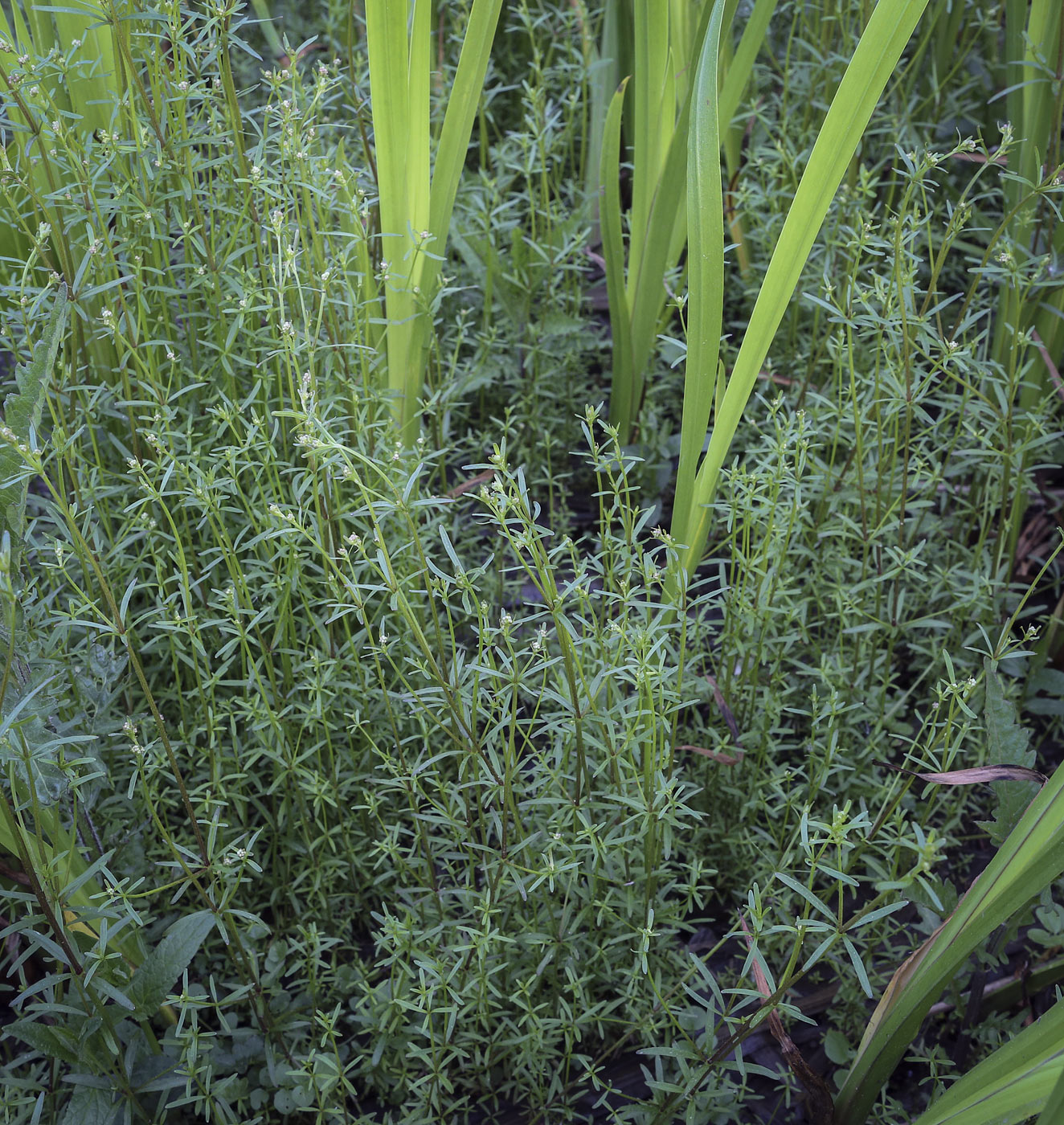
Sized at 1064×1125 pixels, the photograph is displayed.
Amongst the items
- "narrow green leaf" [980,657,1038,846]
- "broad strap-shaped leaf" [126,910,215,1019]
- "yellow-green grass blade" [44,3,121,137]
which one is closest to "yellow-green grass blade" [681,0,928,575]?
"narrow green leaf" [980,657,1038,846]

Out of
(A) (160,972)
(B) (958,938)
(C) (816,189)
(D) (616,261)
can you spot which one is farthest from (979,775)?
(D) (616,261)

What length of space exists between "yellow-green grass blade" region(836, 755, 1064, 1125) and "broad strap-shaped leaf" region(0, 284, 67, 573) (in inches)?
50.2

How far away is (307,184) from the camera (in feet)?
5.17

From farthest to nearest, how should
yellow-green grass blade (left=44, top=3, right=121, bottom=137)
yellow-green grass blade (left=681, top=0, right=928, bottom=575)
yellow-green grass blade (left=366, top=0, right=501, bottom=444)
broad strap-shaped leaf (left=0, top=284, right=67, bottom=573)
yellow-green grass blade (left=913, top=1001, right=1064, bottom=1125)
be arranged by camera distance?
1. yellow-green grass blade (left=44, top=3, right=121, bottom=137)
2. yellow-green grass blade (left=366, top=0, right=501, bottom=444)
3. yellow-green grass blade (left=681, top=0, right=928, bottom=575)
4. broad strap-shaped leaf (left=0, top=284, right=67, bottom=573)
5. yellow-green grass blade (left=913, top=1001, right=1064, bottom=1125)

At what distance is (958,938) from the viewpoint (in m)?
1.25

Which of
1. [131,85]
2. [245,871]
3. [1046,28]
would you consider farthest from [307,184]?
[1046,28]

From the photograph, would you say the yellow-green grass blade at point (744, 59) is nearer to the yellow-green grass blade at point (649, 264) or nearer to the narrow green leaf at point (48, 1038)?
the yellow-green grass blade at point (649, 264)

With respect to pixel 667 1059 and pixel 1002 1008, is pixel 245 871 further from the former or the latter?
pixel 1002 1008

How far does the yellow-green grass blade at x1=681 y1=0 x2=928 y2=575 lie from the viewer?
1.40 m

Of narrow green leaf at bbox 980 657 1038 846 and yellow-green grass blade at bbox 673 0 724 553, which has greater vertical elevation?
yellow-green grass blade at bbox 673 0 724 553

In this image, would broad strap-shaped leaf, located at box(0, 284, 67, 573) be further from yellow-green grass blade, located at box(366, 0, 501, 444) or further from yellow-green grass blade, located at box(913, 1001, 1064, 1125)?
yellow-green grass blade, located at box(913, 1001, 1064, 1125)

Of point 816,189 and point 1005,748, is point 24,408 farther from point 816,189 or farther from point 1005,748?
point 1005,748

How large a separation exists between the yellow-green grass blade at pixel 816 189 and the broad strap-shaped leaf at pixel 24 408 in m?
0.90

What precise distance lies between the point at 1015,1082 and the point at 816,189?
1.18 metres
